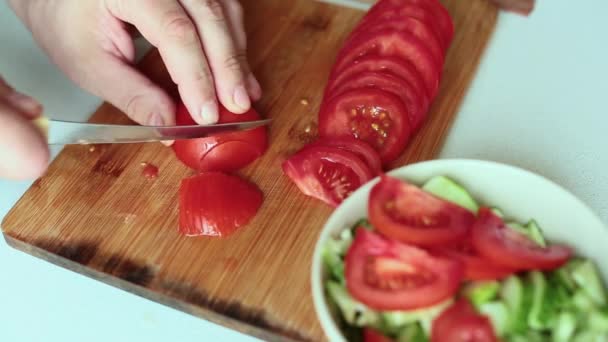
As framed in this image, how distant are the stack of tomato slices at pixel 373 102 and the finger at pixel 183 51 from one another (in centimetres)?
21

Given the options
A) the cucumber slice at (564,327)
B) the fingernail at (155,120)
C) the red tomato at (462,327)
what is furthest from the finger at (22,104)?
the cucumber slice at (564,327)

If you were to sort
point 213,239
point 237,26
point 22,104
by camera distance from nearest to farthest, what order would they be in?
point 22,104 → point 213,239 → point 237,26

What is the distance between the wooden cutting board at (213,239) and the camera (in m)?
1.10

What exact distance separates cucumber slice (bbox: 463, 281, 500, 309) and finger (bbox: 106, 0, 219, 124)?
0.62 metres

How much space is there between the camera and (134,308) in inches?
45.5

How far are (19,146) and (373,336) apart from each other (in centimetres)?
62

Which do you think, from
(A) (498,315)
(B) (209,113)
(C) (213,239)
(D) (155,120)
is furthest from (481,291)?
(D) (155,120)

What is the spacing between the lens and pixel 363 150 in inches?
47.6

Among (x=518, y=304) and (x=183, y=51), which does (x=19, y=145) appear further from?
(x=518, y=304)

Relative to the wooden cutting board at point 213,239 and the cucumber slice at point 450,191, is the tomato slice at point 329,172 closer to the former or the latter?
the wooden cutting board at point 213,239

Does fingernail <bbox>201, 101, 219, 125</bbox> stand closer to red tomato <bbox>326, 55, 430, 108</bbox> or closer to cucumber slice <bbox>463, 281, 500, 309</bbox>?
red tomato <bbox>326, 55, 430, 108</bbox>

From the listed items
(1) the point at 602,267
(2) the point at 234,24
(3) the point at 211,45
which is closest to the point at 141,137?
(3) the point at 211,45

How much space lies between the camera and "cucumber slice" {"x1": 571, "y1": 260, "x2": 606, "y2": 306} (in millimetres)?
883

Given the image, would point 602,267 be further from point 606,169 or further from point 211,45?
point 211,45
